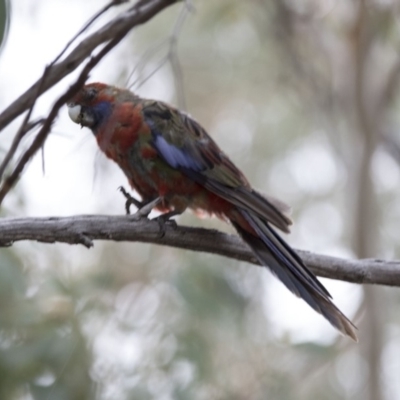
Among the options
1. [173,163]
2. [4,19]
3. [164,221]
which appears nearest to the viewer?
[4,19]

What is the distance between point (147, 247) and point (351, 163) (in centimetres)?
151

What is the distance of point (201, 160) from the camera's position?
2732 millimetres

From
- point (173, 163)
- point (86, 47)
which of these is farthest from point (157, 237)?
point (86, 47)

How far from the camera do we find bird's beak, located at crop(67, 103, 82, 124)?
108 inches

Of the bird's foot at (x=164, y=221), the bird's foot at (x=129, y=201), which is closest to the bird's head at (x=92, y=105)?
the bird's foot at (x=129, y=201)

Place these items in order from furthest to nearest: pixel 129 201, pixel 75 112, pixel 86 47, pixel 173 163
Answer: pixel 75 112 → pixel 173 163 → pixel 129 201 → pixel 86 47

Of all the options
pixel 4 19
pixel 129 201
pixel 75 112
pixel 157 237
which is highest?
pixel 75 112

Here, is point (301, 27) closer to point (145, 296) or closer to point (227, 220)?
point (145, 296)

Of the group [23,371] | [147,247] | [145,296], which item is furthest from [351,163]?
[23,371]

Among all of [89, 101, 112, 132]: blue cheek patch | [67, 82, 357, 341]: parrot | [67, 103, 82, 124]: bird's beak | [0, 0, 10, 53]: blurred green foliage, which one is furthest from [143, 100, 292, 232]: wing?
[0, 0, 10, 53]: blurred green foliage

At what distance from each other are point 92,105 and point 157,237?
0.70 metres

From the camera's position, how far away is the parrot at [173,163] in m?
2.57

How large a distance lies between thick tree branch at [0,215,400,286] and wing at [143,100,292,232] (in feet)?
A: 0.47

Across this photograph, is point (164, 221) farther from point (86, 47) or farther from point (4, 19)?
point (4, 19)
